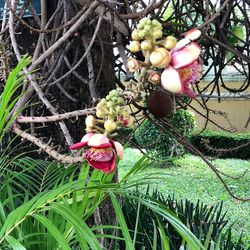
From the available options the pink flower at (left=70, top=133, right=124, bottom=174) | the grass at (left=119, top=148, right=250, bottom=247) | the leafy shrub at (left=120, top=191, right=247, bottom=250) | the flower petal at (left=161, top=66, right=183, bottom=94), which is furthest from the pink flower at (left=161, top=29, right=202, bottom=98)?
the grass at (left=119, top=148, right=250, bottom=247)

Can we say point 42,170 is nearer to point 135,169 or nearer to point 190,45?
point 135,169

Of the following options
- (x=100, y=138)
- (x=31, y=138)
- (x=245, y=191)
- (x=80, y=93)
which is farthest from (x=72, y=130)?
(x=245, y=191)

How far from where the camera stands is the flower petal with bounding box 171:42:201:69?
1.55 ft

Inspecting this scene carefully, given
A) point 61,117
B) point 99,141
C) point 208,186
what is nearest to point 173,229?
point 61,117

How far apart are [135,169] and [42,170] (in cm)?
31

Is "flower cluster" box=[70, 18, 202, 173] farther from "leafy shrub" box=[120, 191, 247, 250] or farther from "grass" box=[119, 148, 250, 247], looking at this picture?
"grass" box=[119, 148, 250, 247]

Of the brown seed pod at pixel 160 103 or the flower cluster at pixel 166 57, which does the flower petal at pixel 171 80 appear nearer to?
the flower cluster at pixel 166 57

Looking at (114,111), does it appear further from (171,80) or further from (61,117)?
(61,117)

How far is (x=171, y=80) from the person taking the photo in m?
0.47

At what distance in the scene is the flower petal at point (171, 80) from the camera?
1.54 feet

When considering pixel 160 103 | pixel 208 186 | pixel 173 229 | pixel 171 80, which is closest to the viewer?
pixel 171 80

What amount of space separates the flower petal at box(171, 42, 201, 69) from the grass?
2.64 metres

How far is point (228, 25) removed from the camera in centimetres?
153

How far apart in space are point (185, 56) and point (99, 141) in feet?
0.44
